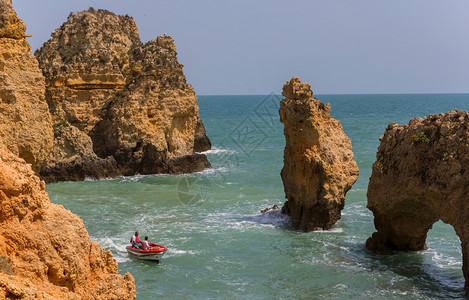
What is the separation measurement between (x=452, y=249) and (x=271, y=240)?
7420 millimetres

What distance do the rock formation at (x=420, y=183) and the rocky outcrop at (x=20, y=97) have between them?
38.9 ft

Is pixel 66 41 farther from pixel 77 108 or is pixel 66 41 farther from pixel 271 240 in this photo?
pixel 271 240

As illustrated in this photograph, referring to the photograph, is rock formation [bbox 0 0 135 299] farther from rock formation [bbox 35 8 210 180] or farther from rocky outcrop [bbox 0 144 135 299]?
rock formation [bbox 35 8 210 180]

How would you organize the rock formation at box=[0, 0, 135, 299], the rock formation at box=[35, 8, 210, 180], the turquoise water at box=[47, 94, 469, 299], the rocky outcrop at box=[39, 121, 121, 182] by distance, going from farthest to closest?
the rock formation at box=[35, 8, 210, 180] < the rocky outcrop at box=[39, 121, 121, 182] < the turquoise water at box=[47, 94, 469, 299] < the rock formation at box=[0, 0, 135, 299]

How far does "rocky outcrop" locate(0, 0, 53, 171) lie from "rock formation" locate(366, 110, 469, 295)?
11.9 m

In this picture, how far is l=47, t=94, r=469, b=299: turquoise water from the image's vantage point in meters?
18.3

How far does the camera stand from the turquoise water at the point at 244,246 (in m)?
18.3

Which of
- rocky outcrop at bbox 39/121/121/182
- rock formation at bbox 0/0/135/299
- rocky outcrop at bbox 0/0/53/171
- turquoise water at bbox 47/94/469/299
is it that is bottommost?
turquoise water at bbox 47/94/469/299

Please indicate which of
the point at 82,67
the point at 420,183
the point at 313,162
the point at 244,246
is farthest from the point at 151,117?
the point at 420,183

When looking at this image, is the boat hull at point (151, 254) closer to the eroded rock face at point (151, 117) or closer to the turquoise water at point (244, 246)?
the turquoise water at point (244, 246)

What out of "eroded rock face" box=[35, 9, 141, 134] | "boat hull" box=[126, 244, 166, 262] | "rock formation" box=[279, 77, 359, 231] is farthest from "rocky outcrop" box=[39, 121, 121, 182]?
"boat hull" box=[126, 244, 166, 262]

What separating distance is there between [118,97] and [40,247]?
35.4 m

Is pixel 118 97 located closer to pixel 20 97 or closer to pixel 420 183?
pixel 20 97

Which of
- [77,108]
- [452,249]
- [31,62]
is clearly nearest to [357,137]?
[77,108]
